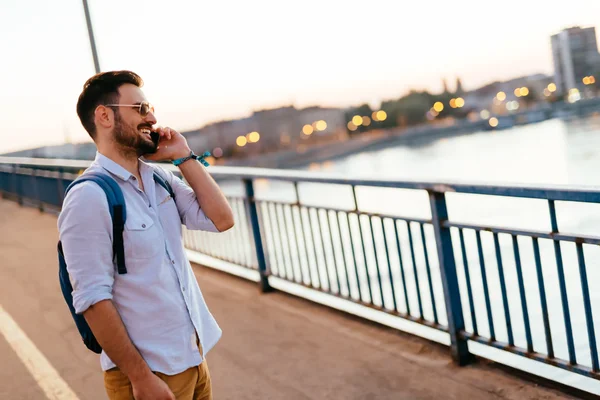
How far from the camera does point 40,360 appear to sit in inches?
171

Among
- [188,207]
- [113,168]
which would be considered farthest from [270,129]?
[113,168]

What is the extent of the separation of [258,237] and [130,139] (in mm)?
3659

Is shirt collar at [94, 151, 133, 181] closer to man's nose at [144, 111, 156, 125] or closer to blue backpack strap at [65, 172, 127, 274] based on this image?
blue backpack strap at [65, 172, 127, 274]

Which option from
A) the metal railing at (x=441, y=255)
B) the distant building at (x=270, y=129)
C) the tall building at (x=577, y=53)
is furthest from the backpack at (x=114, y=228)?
the distant building at (x=270, y=129)

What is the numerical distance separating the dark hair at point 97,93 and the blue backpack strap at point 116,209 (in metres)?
0.20

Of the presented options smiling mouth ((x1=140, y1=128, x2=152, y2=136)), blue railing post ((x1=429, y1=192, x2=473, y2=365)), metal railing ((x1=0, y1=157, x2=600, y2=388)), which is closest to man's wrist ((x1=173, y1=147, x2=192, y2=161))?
smiling mouth ((x1=140, y1=128, x2=152, y2=136))

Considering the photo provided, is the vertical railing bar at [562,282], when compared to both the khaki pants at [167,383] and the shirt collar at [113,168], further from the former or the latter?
the shirt collar at [113,168]

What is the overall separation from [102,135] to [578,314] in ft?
28.2

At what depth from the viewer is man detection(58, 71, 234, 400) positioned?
1.60m

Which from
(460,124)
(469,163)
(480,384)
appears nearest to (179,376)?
(480,384)

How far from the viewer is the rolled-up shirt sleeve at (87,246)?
1591mm

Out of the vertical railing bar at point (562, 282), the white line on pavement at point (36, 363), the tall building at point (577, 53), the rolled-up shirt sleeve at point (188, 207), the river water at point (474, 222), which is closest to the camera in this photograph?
the rolled-up shirt sleeve at point (188, 207)

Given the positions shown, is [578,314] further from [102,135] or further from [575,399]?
[102,135]

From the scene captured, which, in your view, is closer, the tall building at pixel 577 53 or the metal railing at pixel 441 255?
the metal railing at pixel 441 255
